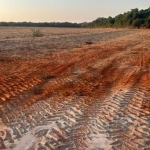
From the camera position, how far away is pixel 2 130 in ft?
18.0

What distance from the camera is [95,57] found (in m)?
14.5

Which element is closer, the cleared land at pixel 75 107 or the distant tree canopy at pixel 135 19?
the cleared land at pixel 75 107

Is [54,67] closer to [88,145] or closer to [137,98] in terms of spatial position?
[137,98]

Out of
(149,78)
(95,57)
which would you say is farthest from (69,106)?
(95,57)

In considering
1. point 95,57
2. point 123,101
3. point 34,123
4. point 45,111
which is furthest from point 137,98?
point 95,57

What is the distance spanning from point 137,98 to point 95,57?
7.34m

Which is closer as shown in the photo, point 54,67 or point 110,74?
point 110,74

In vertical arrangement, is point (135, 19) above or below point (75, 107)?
below

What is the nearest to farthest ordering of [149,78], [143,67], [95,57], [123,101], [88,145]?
[88,145]
[123,101]
[149,78]
[143,67]
[95,57]

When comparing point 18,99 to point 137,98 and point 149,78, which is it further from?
point 149,78

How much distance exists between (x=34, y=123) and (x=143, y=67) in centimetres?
690

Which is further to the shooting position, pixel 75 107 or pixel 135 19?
pixel 135 19

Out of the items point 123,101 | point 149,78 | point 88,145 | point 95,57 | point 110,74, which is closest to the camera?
point 88,145

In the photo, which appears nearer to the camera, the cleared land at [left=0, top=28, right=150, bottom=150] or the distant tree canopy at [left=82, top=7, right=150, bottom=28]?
the cleared land at [left=0, top=28, right=150, bottom=150]
